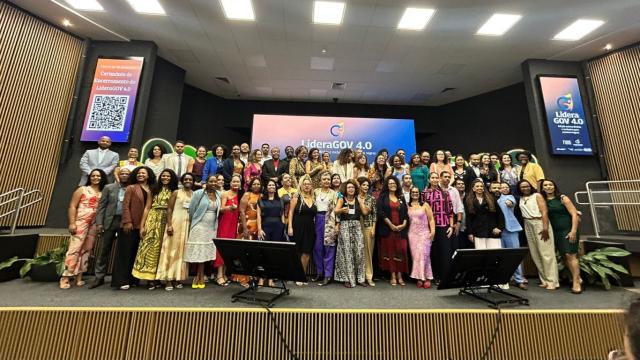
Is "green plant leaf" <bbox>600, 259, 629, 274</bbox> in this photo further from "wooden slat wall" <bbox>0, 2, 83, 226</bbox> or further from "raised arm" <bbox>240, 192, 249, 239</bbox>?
"wooden slat wall" <bbox>0, 2, 83, 226</bbox>

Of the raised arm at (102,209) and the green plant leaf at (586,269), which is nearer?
the raised arm at (102,209)

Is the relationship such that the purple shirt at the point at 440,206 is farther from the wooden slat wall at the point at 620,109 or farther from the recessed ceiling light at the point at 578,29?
the recessed ceiling light at the point at 578,29

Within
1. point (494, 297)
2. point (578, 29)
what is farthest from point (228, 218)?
point (578, 29)

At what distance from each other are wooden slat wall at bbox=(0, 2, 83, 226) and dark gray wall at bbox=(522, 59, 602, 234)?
35.4 feet

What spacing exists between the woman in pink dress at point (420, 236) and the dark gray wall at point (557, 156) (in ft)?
15.1

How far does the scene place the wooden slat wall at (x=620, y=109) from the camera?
5.74 meters

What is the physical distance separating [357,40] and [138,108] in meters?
5.17

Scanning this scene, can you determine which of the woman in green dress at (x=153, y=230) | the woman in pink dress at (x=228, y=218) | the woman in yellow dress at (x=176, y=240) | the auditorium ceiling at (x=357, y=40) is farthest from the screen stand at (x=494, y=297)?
the auditorium ceiling at (x=357, y=40)

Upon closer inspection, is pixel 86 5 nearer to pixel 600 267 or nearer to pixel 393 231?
pixel 393 231

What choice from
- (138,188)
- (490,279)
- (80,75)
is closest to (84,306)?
(138,188)

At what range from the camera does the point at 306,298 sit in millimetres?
2879

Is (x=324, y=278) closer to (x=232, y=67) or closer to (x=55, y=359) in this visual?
(x=55, y=359)

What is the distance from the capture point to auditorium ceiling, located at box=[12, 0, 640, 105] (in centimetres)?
502

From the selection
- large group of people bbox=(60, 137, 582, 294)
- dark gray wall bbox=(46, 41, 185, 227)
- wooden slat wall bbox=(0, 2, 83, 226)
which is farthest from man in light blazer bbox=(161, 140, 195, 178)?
wooden slat wall bbox=(0, 2, 83, 226)
